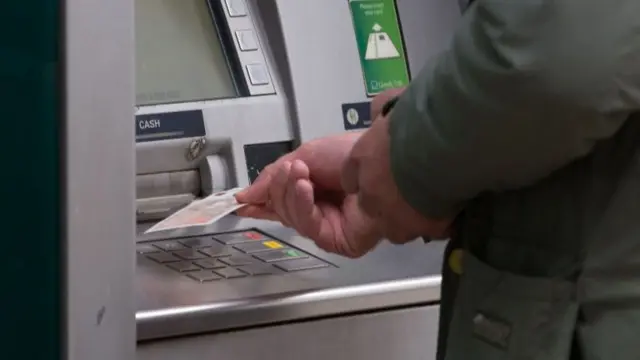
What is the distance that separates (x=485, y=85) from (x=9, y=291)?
37 cm

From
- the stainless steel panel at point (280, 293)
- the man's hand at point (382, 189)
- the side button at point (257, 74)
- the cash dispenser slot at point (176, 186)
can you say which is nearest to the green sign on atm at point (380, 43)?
the side button at point (257, 74)

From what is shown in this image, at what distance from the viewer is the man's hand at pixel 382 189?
78 cm

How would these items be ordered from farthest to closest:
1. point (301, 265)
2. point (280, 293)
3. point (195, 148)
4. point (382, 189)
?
1. point (195, 148)
2. point (301, 265)
3. point (280, 293)
4. point (382, 189)

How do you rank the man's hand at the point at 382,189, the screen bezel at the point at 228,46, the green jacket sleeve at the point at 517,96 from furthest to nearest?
the screen bezel at the point at 228,46 → the man's hand at the point at 382,189 → the green jacket sleeve at the point at 517,96

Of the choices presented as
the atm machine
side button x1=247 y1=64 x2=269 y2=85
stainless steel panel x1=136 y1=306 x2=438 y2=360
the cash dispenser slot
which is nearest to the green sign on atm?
the atm machine

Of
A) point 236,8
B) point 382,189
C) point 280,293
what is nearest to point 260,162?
point 236,8

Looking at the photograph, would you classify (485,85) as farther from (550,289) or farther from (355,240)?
(355,240)

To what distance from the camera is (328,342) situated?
96cm

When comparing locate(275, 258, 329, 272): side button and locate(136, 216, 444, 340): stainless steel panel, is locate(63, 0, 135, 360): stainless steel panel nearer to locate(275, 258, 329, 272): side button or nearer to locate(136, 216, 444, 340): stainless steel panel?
locate(136, 216, 444, 340): stainless steel panel

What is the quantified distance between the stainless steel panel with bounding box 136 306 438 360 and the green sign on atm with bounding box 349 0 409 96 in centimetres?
50

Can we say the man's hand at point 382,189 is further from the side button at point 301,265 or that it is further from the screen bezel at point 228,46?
the screen bezel at point 228,46

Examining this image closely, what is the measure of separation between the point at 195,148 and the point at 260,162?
3.7 inches

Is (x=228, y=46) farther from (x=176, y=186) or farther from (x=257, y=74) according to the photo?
(x=176, y=186)

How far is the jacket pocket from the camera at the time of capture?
0.71 metres
